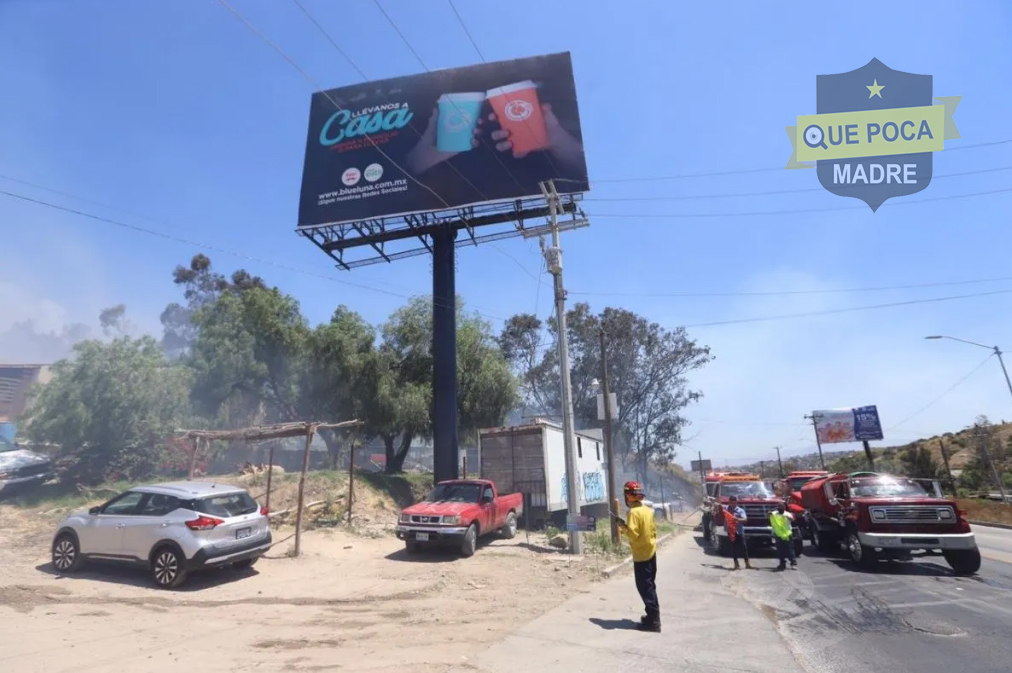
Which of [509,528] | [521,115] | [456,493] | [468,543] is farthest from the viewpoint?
[521,115]

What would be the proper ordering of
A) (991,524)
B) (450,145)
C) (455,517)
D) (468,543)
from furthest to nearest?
(991,524), (450,145), (468,543), (455,517)

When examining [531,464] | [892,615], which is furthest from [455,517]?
[892,615]

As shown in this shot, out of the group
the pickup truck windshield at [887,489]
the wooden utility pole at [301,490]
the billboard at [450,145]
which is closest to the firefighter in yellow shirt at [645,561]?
the wooden utility pole at [301,490]

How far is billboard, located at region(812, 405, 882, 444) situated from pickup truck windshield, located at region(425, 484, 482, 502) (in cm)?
5012

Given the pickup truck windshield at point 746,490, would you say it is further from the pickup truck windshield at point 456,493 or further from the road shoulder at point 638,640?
the pickup truck windshield at point 456,493

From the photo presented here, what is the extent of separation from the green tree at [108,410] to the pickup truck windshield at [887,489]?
21.9m

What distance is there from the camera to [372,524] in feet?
59.4

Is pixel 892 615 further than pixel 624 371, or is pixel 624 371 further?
pixel 624 371

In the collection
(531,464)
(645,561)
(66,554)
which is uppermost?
(531,464)

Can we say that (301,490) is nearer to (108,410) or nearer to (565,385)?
(565,385)

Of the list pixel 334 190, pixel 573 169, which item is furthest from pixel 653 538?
pixel 334 190

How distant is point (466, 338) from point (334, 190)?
9.15 m

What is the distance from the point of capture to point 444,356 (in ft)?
76.8

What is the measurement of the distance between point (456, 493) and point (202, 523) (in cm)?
680
